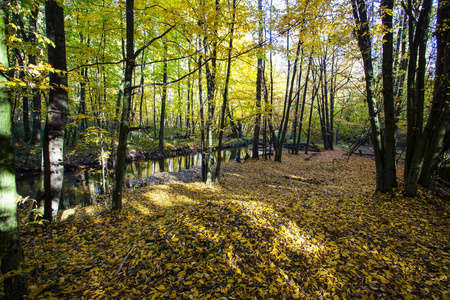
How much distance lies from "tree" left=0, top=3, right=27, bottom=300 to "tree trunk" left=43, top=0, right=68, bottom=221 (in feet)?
8.47

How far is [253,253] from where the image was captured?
317 cm

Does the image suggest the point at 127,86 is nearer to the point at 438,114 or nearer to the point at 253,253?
the point at 253,253

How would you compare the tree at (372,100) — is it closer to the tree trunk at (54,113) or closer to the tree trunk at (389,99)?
the tree trunk at (389,99)

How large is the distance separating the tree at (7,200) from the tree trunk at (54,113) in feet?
8.47

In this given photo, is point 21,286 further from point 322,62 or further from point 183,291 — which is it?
point 322,62

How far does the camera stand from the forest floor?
2.58 meters

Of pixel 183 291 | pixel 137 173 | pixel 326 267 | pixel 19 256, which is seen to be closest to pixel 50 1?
pixel 19 256

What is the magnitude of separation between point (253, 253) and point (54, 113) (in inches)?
204

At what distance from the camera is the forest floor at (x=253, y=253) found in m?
2.58

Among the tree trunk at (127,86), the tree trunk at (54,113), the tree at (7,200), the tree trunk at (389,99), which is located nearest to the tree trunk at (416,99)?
the tree trunk at (389,99)

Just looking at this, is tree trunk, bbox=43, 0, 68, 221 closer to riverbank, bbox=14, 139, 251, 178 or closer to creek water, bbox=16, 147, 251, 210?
creek water, bbox=16, 147, 251, 210

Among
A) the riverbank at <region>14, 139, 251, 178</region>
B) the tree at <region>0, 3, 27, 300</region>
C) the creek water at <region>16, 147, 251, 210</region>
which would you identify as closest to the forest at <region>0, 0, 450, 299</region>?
the tree at <region>0, 3, 27, 300</region>

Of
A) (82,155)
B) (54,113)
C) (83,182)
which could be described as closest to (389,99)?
(54,113)

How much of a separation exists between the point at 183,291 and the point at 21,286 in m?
1.93
